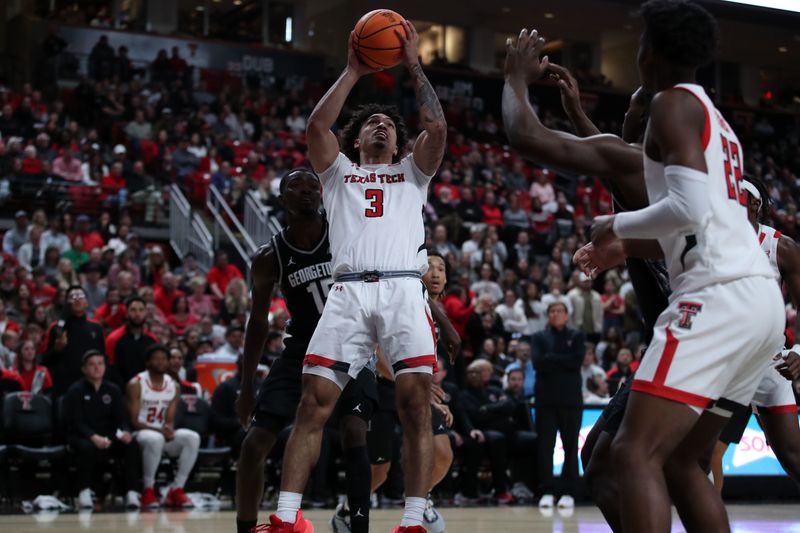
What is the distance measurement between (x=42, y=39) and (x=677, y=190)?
24984 mm

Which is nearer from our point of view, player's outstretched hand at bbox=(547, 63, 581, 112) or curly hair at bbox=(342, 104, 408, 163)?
player's outstretched hand at bbox=(547, 63, 581, 112)

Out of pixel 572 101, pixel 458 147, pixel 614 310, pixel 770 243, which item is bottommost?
pixel 614 310

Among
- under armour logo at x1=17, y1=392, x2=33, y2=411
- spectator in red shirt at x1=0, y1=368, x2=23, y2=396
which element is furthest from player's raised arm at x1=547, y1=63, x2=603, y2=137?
spectator in red shirt at x1=0, y1=368, x2=23, y2=396

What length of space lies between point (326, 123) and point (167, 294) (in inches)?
383

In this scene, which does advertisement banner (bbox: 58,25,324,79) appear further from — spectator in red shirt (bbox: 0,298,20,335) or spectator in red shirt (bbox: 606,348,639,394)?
spectator in red shirt (bbox: 606,348,639,394)

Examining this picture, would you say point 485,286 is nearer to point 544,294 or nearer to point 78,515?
point 544,294

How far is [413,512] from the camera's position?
541cm

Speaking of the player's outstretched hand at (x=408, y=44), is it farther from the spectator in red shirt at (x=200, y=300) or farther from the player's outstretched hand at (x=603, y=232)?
the spectator in red shirt at (x=200, y=300)

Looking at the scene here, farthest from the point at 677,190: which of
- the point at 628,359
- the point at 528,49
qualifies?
the point at 628,359

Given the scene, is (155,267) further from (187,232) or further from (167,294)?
(187,232)

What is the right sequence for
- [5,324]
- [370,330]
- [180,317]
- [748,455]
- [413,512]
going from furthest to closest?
[180,317], [5,324], [748,455], [370,330], [413,512]

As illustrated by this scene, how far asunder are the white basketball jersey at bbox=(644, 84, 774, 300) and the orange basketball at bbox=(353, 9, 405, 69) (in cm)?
224

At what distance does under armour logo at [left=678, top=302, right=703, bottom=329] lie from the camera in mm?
3686

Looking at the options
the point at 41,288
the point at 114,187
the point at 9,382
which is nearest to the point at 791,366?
the point at 9,382
